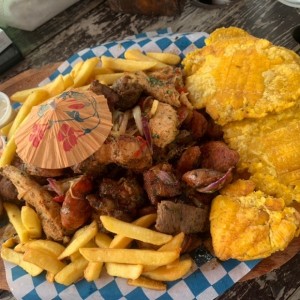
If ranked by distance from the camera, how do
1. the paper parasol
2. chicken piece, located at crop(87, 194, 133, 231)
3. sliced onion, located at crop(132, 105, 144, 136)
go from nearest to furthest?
the paper parasol
chicken piece, located at crop(87, 194, 133, 231)
sliced onion, located at crop(132, 105, 144, 136)

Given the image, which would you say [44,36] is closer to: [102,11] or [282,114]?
[102,11]

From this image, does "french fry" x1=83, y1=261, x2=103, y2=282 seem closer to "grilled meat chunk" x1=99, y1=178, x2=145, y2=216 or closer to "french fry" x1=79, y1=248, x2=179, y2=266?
"french fry" x1=79, y1=248, x2=179, y2=266

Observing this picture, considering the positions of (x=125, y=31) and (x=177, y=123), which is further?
(x=125, y=31)

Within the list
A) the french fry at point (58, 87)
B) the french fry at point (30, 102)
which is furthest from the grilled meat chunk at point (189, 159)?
the french fry at point (30, 102)

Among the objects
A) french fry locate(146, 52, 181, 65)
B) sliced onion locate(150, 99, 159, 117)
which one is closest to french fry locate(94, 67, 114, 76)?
french fry locate(146, 52, 181, 65)

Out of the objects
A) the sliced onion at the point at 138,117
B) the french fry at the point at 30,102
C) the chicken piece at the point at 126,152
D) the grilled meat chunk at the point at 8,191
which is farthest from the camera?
the french fry at the point at 30,102

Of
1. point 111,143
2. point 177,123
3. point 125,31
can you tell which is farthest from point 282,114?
point 125,31

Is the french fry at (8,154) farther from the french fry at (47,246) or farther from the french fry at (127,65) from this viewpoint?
the french fry at (127,65)
